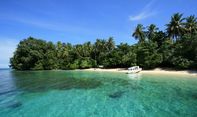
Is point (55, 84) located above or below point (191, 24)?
below

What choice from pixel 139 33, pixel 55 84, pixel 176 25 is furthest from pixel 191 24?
pixel 55 84

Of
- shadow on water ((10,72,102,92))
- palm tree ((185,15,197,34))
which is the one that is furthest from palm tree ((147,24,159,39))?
shadow on water ((10,72,102,92))

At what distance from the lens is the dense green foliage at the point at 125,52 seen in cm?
3831

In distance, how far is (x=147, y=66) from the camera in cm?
4444

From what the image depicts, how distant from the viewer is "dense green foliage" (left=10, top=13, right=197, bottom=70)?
1508 inches

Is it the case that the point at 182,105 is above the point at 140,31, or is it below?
below

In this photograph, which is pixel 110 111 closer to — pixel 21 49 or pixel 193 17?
pixel 193 17

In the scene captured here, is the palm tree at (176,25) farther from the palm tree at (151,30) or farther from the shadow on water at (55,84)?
the shadow on water at (55,84)

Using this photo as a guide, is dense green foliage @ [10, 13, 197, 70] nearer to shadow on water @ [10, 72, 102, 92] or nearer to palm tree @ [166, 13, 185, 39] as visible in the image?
palm tree @ [166, 13, 185, 39]

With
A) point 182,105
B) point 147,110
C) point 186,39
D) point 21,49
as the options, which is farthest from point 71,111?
point 21,49

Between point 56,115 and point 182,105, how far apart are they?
28.1ft

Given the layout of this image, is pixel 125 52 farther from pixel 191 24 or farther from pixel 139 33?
pixel 191 24

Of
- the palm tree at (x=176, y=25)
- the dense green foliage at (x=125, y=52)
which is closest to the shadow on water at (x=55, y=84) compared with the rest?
the dense green foliage at (x=125, y=52)

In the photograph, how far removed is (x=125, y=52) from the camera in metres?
52.3
